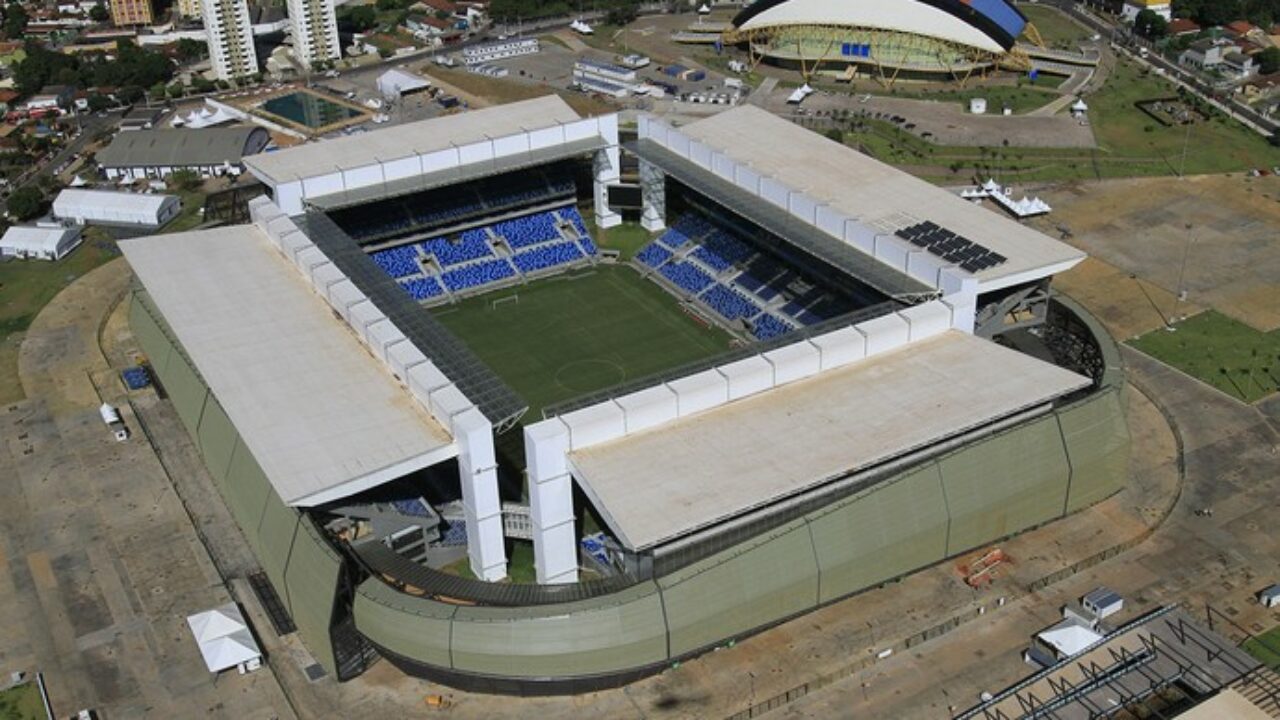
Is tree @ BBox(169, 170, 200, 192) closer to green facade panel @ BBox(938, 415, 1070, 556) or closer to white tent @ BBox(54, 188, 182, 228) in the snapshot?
white tent @ BBox(54, 188, 182, 228)

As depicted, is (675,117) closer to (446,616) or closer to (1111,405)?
(1111,405)

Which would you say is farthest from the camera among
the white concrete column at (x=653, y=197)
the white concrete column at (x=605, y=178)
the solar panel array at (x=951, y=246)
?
the white concrete column at (x=605, y=178)

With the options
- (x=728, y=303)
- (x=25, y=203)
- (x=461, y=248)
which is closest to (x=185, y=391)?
(x=461, y=248)

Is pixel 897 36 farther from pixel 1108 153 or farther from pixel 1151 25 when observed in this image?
pixel 1151 25

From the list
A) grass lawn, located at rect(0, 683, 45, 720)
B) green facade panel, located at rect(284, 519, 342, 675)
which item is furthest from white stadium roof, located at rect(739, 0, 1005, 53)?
grass lawn, located at rect(0, 683, 45, 720)

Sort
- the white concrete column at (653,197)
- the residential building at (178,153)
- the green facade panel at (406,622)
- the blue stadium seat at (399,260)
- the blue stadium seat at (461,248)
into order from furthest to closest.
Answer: the residential building at (178,153), the white concrete column at (653,197), the blue stadium seat at (461,248), the blue stadium seat at (399,260), the green facade panel at (406,622)

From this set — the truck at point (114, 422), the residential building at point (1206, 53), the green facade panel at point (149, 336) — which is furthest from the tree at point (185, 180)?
the residential building at point (1206, 53)

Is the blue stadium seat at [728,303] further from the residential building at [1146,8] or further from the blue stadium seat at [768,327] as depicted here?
the residential building at [1146,8]
